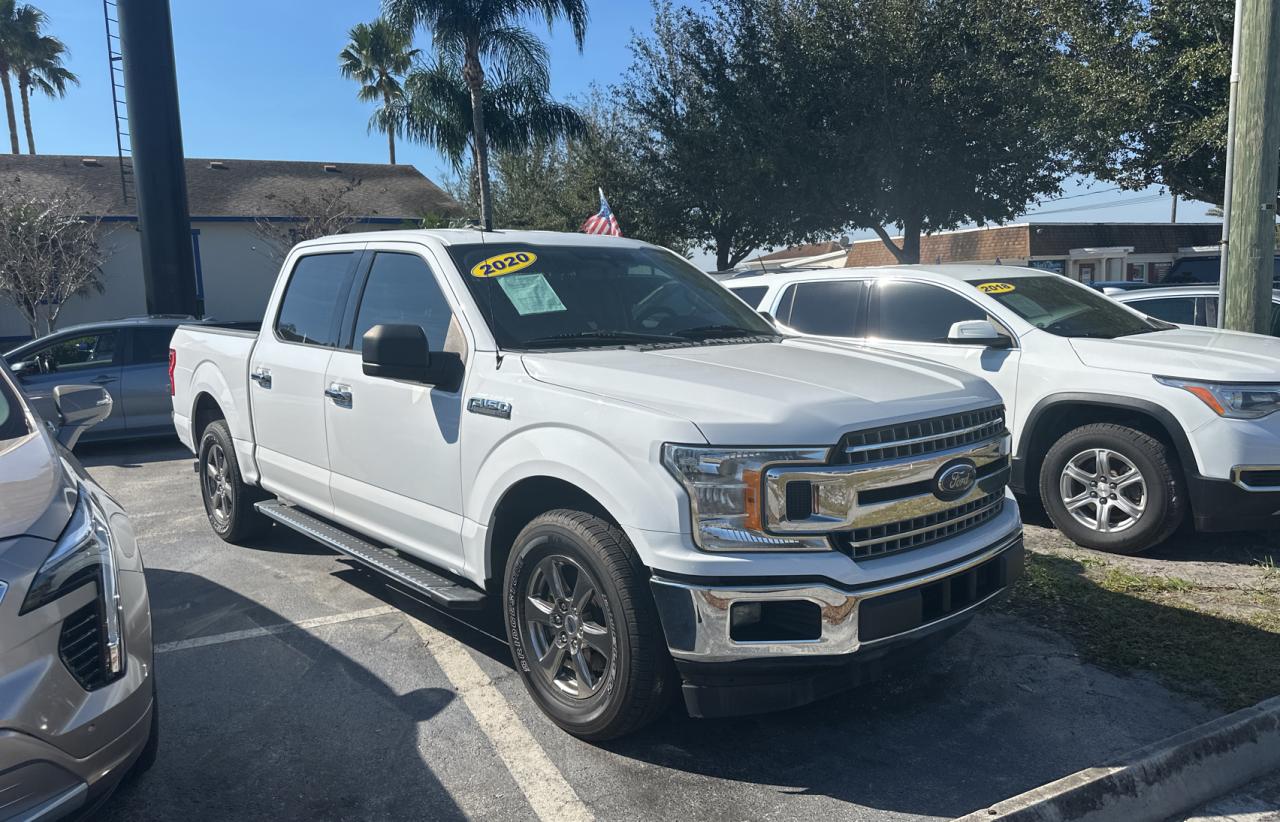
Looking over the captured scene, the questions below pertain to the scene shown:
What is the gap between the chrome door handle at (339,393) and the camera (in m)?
4.66

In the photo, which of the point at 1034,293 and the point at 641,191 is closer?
the point at 1034,293

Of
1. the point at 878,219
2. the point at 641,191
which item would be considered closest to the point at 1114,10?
the point at 878,219

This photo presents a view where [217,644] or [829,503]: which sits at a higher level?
[829,503]

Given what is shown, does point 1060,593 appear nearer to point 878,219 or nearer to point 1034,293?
point 1034,293

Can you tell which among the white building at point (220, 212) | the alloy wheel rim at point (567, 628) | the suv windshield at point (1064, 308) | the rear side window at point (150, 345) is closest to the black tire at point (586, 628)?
the alloy wheel rim at point (567, 628)

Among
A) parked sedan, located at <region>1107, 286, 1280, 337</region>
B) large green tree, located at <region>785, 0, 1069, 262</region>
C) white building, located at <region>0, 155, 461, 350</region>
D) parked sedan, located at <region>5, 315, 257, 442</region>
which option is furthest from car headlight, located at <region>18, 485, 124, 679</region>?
white building, located at <region>0, 155, 461, 350</region>

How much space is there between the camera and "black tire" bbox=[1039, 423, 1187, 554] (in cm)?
560

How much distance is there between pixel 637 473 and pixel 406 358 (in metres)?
1.23

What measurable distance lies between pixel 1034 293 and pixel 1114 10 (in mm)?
12283

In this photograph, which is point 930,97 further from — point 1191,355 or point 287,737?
point 287,737

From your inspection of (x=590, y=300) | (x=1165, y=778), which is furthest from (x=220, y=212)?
(x=1165, y=778)

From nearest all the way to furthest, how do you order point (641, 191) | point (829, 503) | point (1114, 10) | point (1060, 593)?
1. point (829, 503)
2. point (1060, 593)
3. point (1114, 10)
4. point (641, 191)

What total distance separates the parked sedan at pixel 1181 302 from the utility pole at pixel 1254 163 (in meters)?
2.51

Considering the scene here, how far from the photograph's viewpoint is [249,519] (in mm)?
6211
